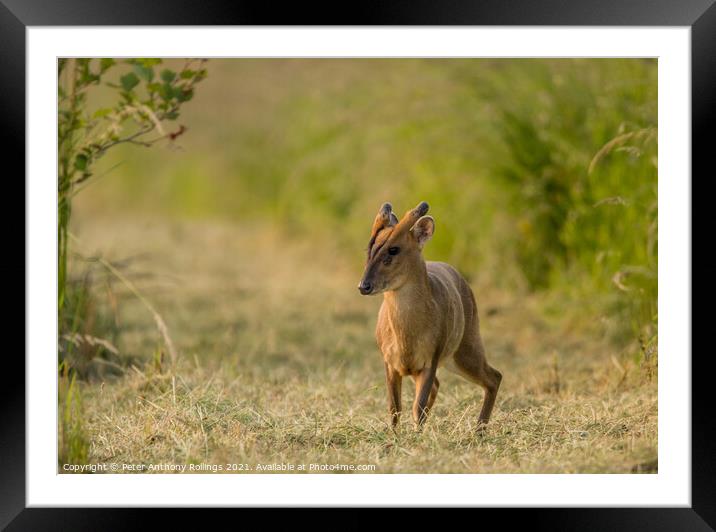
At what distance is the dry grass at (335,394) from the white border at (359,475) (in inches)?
13.2

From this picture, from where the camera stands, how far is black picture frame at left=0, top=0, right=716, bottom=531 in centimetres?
414

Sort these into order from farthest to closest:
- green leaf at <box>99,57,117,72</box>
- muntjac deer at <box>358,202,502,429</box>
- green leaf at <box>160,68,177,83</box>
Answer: green leaf at <box>160,68,177,83</box>, green leaf at <box>99,57,117,72</box>, muntjac deer at <box>358,202,502,429</box>

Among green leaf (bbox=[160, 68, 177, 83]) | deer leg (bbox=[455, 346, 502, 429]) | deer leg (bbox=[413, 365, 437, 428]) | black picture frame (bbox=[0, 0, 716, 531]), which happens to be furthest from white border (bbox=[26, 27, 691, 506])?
green leaf (bbox=[160, 68, 177, 83])

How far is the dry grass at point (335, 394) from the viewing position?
4.89 m

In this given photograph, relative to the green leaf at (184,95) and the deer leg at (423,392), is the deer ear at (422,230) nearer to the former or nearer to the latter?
the deer leg at (423,392)

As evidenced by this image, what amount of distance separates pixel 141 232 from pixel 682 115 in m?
9.49

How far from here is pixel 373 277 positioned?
4891 millimetres

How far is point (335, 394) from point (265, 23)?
2612 millimetres

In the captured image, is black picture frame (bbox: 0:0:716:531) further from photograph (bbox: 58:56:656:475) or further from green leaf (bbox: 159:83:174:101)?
green leaf (bbox: 159:83:174:101)

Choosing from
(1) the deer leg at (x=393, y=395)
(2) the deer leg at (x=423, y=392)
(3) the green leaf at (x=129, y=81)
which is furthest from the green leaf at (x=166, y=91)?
(2) the deer leg at (x=423, y=392)

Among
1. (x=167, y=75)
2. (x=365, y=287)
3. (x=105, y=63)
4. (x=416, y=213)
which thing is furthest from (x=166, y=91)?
(x=365, y=287)

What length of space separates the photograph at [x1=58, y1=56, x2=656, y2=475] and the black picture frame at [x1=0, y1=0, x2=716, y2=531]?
1.05ft

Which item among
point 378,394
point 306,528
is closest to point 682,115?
point 306,528

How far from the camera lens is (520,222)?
362 inches
